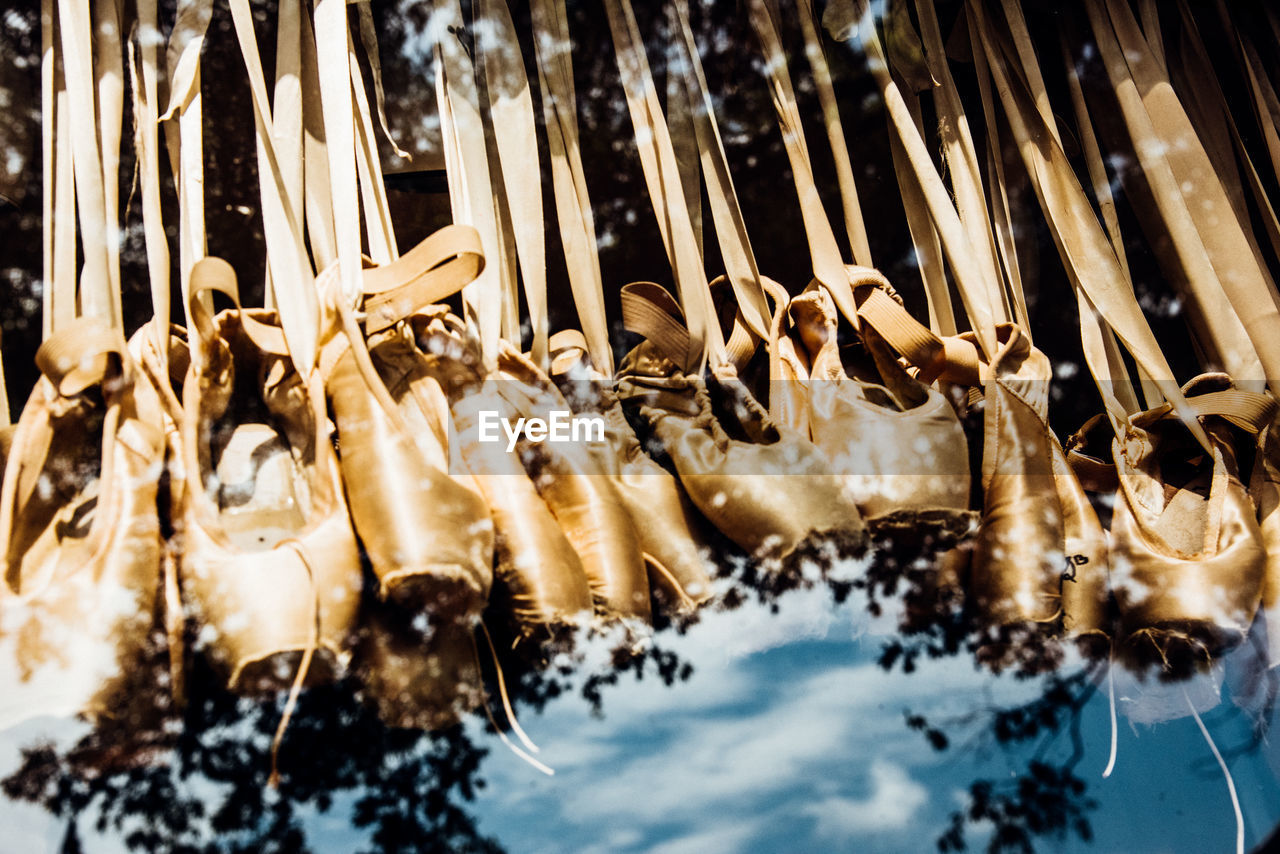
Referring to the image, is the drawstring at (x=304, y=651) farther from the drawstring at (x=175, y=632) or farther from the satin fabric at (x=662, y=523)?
the satin fabric at (x=662, y=523)

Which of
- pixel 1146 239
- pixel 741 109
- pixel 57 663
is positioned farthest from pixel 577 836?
pixel 1146 239

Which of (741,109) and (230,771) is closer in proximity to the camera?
(230,771)

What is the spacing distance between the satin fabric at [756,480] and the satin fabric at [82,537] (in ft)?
1.28

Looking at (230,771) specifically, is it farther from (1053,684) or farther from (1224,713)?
(1224,713)

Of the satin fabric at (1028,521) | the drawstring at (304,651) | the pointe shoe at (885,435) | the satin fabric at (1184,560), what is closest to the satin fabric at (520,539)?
the drawstring at (304,651)

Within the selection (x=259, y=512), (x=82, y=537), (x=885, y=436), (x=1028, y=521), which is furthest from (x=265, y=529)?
(x=1028, y=521)

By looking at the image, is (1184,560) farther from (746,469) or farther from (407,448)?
(407,448)

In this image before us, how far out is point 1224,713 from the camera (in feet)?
2.65

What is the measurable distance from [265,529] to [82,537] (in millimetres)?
122

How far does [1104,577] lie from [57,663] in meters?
0.78

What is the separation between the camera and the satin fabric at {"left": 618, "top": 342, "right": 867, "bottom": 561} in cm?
69

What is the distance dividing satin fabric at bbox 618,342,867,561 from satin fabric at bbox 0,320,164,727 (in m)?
0.39

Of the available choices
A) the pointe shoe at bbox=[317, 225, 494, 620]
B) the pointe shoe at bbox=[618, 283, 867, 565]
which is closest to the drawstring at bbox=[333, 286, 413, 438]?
the pointe shoe at bbox=[317, 225, 494, 620]

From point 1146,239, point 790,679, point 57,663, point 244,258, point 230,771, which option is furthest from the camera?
point 1146,239
